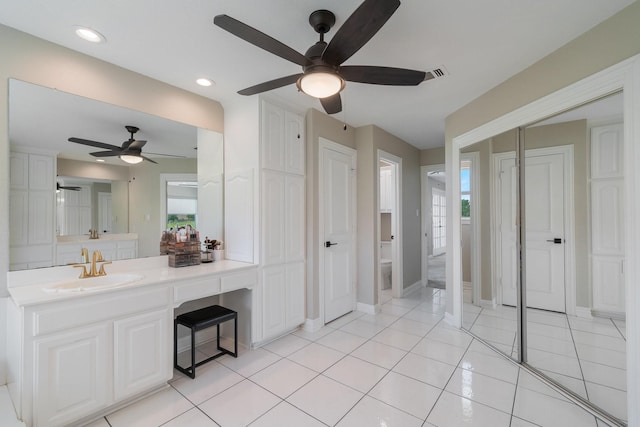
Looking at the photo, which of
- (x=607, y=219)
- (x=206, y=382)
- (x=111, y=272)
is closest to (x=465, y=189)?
(x=607, y=219)

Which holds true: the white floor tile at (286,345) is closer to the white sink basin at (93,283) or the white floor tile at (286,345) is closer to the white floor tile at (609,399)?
the white sink basin at (93,283)

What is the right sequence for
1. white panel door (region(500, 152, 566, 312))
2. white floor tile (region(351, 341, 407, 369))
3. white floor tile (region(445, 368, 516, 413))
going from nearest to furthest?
white floor tile (region(445, 368, 516, 413))
white panel door (region(500, 152, 566, 312))
white floor tile (region(351, 341, 407, 369))

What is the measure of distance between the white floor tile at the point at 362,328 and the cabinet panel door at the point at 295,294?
576 mm

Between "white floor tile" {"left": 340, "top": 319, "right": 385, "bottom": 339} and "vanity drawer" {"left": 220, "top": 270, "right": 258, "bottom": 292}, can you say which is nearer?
"vanity drawer" {"left": 220, "top": 270, "right": 258, "bottom": 292}

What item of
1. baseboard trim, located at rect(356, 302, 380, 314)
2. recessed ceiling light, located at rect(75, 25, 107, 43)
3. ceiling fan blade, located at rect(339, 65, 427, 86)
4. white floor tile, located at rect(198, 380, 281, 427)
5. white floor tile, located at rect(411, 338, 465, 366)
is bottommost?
white floor tile, located at rect(411, 338, 465, 366)

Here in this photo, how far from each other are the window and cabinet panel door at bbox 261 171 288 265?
207 cm

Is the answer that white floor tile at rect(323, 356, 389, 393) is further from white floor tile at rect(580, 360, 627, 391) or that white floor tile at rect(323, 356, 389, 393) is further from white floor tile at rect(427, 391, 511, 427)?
white floor tile at rect(580, 360, 627, 391)

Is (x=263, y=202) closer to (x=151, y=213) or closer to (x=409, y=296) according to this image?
(x=151, y=213)

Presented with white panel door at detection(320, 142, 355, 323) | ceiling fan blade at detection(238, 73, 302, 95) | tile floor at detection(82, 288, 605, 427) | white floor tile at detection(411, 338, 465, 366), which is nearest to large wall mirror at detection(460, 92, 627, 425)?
tile floor at detection(82, 288, 605, 427)

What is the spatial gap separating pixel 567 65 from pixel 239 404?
134 inches

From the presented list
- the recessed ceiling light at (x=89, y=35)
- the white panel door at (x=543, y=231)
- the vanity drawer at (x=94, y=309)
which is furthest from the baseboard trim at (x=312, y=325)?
the recessed ceiling light at (x=89, y=35)

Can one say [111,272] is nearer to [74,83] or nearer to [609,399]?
[74,83]

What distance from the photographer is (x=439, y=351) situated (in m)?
2.77

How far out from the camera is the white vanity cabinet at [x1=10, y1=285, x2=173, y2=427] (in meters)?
1.57
